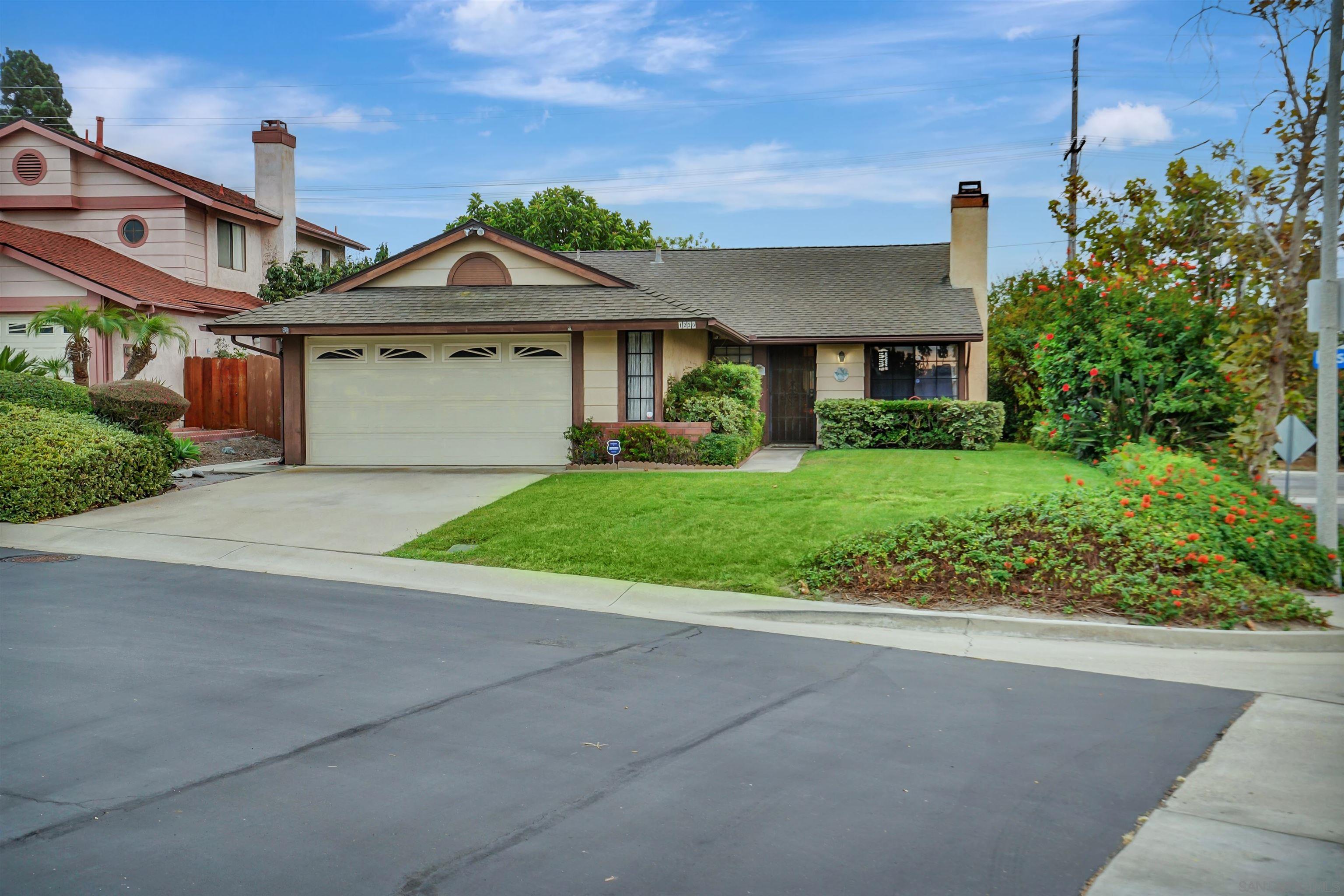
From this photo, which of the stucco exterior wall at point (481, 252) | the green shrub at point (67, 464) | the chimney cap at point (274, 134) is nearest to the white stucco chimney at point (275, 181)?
the chimney cap at point (274, 134)

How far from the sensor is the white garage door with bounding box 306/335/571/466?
19750 millimetres

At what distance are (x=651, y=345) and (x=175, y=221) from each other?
47.4 ft

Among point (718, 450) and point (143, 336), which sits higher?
point (143, 336)

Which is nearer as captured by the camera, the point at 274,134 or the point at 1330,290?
the point at 1330,290

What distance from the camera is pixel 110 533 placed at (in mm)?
12750

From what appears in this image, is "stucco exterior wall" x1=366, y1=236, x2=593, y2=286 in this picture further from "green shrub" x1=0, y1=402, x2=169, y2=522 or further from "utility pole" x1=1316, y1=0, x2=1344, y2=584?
"utility pole" x1=1316, y1=0, x2=1344, y2=584

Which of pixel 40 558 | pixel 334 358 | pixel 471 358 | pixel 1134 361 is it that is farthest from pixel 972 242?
pixel 40 558

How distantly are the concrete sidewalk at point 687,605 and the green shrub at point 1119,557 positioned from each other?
0.66 meters

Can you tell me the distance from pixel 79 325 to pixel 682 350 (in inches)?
437

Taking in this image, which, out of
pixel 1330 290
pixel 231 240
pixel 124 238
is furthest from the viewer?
pixel 231 240

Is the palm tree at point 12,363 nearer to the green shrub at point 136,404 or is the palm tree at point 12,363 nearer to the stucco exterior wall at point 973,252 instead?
the green shrub at point 136,404

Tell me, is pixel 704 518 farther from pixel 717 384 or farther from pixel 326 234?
pixel 326 234

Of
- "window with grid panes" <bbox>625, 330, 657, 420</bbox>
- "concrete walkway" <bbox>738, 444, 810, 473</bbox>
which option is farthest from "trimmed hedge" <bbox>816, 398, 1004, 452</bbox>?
"window with grid panes" <bbox>625, 330, 657, 420</bbox>

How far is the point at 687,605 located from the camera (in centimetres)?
942
